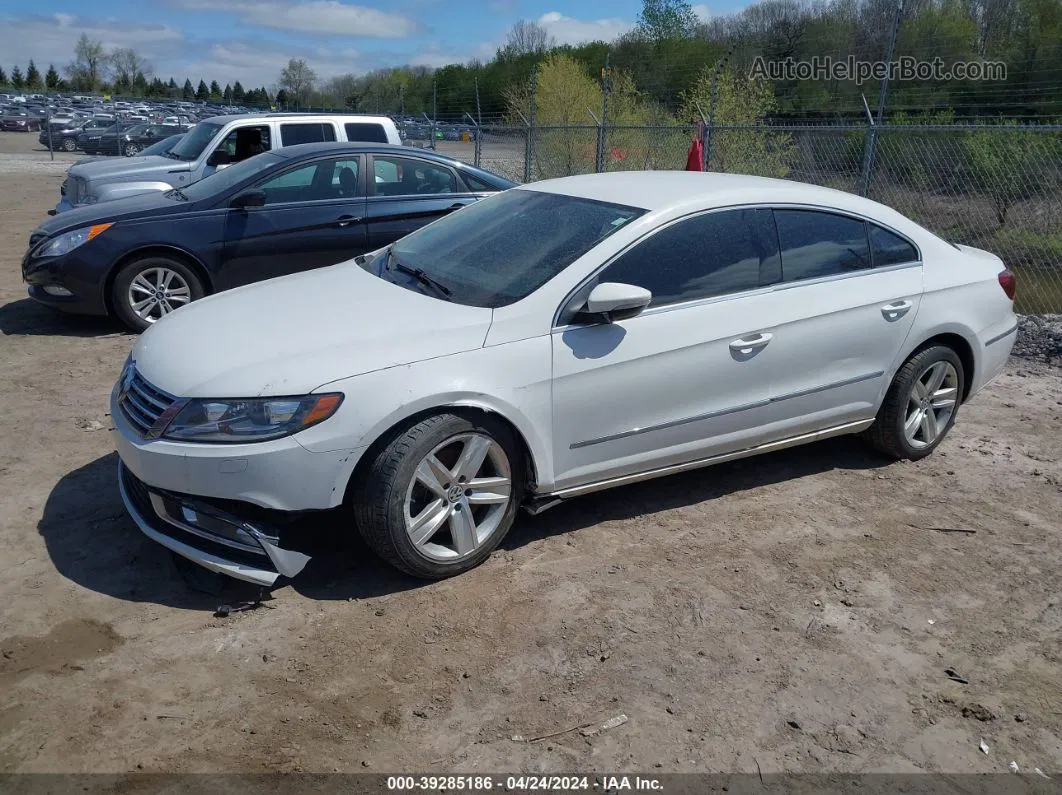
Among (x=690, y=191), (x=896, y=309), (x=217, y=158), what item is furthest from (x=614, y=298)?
(x=217, y=158)

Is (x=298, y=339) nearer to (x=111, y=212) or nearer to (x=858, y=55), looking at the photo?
(x=111, y=212)

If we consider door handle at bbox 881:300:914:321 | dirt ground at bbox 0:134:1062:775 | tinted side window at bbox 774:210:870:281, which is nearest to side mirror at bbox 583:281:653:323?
tinted side window at bbox 774:210:870:281

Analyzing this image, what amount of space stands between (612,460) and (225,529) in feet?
5.48

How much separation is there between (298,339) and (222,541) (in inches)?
33.9

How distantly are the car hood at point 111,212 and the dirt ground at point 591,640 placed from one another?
2900 millimetres

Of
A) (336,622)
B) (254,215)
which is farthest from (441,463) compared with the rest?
(254,215)

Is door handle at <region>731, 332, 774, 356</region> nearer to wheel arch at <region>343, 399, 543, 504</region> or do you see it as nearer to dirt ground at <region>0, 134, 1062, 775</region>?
dirt ground at <region>0, 134, 1062, 775</region>

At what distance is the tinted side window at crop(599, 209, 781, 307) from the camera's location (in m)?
4.10

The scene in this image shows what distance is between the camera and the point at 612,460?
4086mm

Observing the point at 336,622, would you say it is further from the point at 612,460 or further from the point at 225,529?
the point at 612,460

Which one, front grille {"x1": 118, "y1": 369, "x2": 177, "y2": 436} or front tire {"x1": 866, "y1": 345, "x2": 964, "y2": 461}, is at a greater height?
front grille {"x1": 118, "y1": 369, "x2": 177, "y2": 436}

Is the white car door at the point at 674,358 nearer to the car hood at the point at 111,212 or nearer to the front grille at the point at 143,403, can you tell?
the front grille at the point at 143,403

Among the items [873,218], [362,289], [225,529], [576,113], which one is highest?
[576,113]

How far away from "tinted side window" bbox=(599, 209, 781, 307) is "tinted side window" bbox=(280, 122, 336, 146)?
27.1 feet
